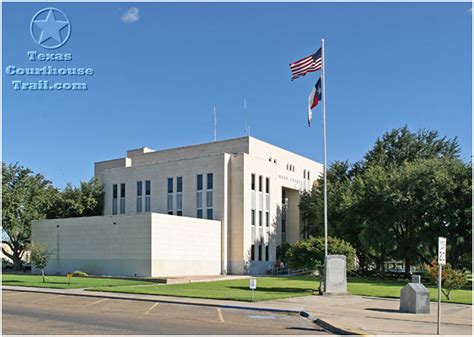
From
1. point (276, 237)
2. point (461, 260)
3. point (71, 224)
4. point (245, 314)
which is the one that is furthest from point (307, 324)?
point (276, 237)

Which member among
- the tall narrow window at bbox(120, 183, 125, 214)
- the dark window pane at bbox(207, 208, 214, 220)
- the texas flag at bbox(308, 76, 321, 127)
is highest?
the texas flag at bbox(308, 76, 321, 127)

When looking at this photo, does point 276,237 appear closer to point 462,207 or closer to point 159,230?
point 159,230

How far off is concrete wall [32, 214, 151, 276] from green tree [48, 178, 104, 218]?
26.9 feet

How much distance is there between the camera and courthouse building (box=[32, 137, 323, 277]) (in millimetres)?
48031

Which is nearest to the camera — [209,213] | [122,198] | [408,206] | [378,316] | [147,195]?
[378,316]

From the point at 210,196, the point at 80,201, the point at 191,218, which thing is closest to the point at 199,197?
the point at 210,196

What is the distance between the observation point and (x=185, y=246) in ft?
166

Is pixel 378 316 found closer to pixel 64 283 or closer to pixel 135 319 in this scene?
pixel 135 319

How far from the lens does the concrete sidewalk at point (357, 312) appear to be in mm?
15898

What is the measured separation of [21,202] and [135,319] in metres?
45.2

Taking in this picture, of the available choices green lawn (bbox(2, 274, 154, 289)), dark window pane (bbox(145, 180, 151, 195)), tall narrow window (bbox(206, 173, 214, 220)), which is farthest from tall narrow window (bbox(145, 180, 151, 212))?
green lawn (bbox(2, 274, 154, 289))

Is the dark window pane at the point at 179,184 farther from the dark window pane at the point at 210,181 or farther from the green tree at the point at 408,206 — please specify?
the green tree at the point at 408,206

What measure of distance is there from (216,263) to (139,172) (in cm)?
1407

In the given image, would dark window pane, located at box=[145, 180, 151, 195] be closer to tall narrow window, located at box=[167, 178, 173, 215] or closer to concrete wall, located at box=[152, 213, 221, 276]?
tall narrow window, located at box=[167, 178, 173, 215]
